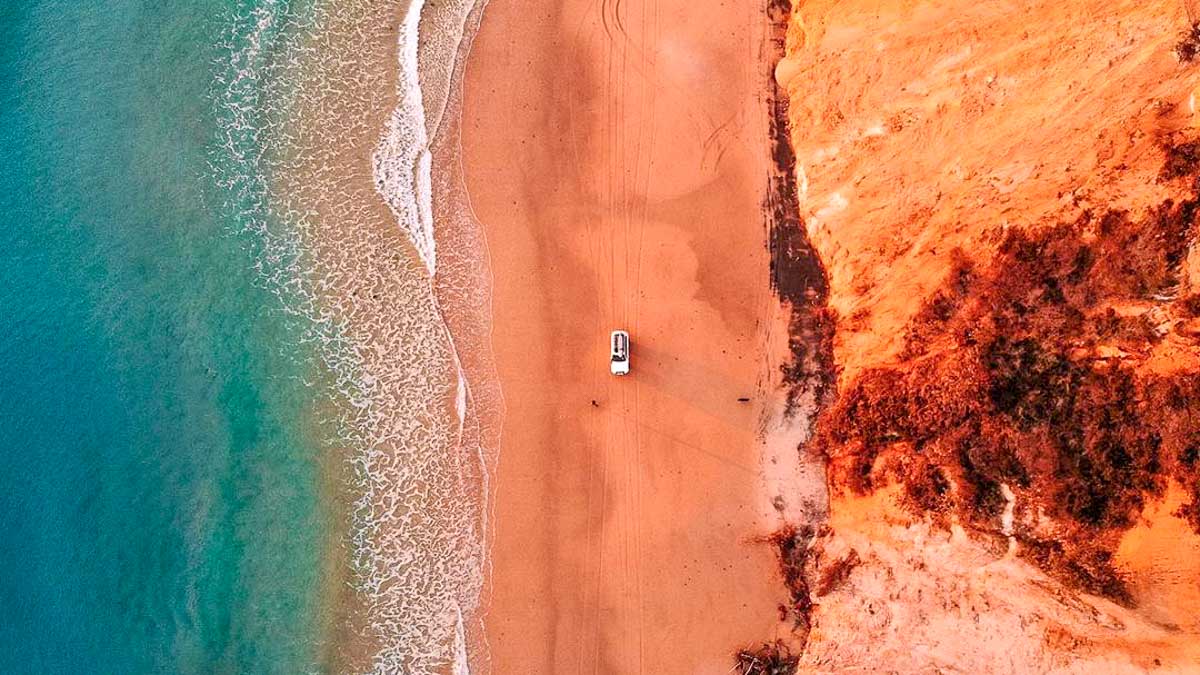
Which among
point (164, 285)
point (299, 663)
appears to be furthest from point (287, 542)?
point (164, 285)

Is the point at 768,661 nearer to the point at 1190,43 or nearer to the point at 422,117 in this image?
the point at 1190,43

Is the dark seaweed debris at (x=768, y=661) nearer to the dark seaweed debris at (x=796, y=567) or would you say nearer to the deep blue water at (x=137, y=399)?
the dark seaweed debris at (x=796, y=567)

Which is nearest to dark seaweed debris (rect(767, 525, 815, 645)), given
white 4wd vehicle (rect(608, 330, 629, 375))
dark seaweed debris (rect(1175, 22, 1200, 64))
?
white 4wd vehicle (rect(608, 330, 629, 375))

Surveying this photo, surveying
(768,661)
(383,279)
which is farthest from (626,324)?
(768,661)

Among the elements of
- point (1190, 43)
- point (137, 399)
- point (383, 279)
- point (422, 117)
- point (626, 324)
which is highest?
point (422, 117)

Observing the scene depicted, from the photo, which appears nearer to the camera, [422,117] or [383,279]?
[383,279]

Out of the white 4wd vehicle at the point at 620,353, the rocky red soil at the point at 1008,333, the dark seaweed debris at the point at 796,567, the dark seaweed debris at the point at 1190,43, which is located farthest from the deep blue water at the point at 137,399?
the dark seaweed debris at the point at 1190,43
